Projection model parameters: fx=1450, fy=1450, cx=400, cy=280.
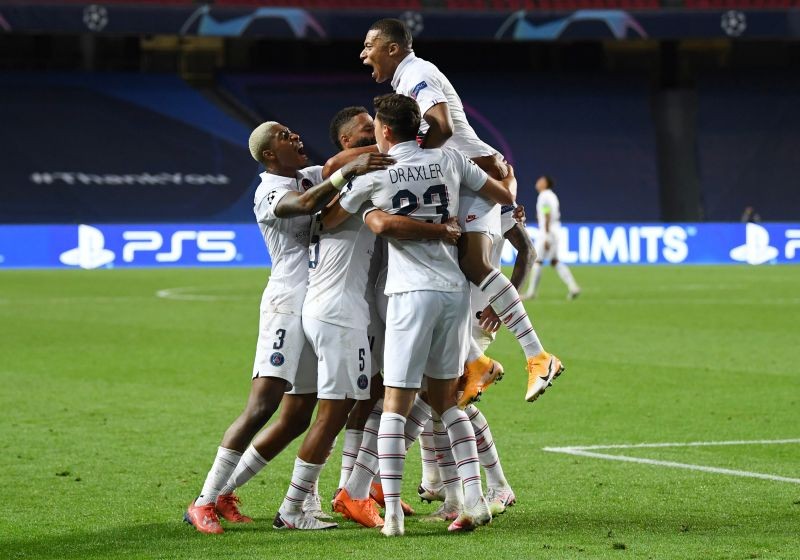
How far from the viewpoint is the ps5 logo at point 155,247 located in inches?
1234

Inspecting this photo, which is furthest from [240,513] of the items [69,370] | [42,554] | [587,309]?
[587,309]

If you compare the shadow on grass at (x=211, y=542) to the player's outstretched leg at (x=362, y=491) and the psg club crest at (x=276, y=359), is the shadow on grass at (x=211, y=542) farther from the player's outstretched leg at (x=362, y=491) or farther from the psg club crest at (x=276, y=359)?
the psg club crest at (x=276, y=359)

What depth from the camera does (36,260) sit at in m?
31.2

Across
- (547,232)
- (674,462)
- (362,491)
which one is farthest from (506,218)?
(547,232)

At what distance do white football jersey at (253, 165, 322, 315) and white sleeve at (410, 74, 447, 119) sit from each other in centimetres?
63

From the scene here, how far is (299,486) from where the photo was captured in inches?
269

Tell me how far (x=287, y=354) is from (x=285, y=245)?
552 millimetres

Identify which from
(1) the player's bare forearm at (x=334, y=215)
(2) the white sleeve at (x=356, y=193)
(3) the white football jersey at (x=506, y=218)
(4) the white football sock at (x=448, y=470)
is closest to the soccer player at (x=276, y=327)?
(1) the player's bare forearm at (x=334, y=215)

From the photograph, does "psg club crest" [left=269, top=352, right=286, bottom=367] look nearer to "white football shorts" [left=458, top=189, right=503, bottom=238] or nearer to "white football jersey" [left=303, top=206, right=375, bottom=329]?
"white football jersey" [left=303, top=206, right=375, bottom=329]

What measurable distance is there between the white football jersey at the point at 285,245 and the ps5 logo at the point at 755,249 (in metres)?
28.1

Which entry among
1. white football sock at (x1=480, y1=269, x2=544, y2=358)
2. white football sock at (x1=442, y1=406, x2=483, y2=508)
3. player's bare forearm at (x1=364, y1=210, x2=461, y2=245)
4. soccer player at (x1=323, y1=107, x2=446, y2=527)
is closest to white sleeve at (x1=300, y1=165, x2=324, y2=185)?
soccer player at (x1=323, y1=107, x2=446, y2=527)

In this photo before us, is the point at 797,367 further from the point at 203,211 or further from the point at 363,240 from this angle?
the point at 203,211

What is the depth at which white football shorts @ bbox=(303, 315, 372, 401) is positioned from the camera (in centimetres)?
676

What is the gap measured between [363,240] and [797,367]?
8.01 metres
